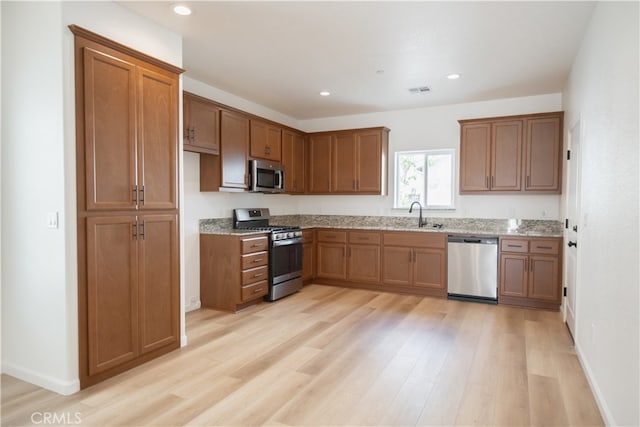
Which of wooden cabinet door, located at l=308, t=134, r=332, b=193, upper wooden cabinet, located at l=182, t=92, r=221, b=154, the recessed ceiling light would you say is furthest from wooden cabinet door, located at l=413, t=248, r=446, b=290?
the recessed ceiling light

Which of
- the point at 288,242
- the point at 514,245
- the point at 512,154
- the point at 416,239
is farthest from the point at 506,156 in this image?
the point at 288,242

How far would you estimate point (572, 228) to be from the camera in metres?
3.74

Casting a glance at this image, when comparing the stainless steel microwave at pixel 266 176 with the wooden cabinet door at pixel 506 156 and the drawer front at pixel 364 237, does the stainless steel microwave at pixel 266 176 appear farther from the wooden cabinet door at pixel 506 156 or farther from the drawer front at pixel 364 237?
the wooden cabinet door at pixel 506 156

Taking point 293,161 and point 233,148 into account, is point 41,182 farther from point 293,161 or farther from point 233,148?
point 293,161

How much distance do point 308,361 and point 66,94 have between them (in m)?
2.54

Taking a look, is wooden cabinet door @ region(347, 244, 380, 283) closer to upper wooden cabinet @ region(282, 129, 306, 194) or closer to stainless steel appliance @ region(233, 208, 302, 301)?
stainless steel appliance @ region(233, 208, 302, 301)

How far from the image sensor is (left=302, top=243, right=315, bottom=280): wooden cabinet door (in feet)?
18.7

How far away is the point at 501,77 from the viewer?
4.32 metres

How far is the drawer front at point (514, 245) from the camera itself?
4652 mm

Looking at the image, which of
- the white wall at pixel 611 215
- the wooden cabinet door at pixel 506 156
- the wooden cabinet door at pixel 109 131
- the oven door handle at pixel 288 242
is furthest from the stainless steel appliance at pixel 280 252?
the white wall at pixel 611 215

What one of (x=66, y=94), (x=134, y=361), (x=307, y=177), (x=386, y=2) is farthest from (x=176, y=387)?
(x=307, y=177)

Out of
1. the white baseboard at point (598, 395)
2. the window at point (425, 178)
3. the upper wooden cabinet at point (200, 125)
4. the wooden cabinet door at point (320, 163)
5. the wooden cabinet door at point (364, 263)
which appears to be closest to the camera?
the white baseboard at point (598, 395)

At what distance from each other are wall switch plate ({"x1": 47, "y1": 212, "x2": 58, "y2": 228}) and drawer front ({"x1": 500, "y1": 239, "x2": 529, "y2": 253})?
4564 mm

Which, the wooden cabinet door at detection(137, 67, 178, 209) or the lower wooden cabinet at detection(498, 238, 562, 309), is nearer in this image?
the wooden cabinet door at detection(137, 67, 178, 209)
